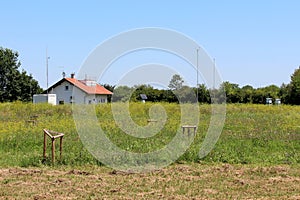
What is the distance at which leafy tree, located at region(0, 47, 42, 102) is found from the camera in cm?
5431

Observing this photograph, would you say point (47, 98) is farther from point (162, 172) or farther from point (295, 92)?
point (162, 172)

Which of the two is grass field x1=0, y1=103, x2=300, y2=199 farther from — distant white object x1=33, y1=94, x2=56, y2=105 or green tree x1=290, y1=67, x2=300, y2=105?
green tree x1=290, y1=67, x2=300, y2=105

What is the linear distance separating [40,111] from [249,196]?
23.2 meters

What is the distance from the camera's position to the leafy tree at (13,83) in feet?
178

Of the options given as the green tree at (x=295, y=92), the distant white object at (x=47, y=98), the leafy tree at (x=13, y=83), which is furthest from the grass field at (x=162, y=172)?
the leafy tree at (x=13, y=83)

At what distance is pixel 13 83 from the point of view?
5469 centimetres

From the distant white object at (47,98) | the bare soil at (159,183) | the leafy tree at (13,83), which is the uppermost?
the leafy tree at (13,83)

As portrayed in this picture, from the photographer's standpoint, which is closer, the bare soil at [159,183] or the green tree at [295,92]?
the bare soil at [159,183]

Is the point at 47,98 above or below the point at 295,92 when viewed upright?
below

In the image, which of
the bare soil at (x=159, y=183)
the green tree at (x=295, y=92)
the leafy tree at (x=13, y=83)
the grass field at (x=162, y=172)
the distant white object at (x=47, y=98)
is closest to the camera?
the bare soil at (x=159, y=183)

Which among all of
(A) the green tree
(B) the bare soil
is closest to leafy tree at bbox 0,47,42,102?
(A) the green tree

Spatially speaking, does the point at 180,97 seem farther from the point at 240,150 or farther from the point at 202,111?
the point at 202,111

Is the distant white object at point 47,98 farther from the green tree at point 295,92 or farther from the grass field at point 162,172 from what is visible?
the green tree at point 295,92

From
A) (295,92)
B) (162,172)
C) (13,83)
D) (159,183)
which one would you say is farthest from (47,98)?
(159,183)
